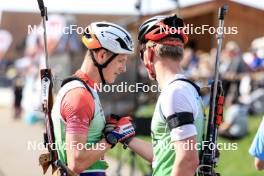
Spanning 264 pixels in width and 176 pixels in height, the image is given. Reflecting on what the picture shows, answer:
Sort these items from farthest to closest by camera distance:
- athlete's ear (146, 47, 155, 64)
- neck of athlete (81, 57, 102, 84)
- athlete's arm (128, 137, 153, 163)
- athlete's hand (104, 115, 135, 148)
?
1. athlete's arm (128, 137, 153, 163)
2. neck of athlete (81, 57, 102, 84)
3. athlete's hand (104, 115, 135, 148)
4. athlete's ear (146, 47, 155, 64)

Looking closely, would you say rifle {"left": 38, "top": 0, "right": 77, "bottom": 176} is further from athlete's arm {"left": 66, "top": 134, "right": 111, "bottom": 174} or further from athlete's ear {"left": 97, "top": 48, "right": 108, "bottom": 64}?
athlete's ear {"left": 97, "top": 48, "right": 108, "bottom": 64}

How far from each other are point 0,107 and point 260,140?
2394 centimetres

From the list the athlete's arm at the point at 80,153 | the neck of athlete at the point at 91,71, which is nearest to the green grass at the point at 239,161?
the neck of athlete at the point at 91,71

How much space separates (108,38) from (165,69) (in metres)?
0.64

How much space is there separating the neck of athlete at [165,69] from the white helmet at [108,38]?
50 cm

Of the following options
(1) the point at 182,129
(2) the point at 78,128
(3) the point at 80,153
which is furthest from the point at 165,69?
(3) the point at 80,153

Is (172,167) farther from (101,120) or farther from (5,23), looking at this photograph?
(5,23)

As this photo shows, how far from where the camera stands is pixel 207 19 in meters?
24.4

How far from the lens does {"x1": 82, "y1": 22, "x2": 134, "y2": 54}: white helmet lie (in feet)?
14.7

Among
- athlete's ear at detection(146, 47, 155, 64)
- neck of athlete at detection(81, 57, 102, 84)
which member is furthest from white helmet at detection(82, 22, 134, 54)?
athlete's ear at detection(146, 47, 155, 64)

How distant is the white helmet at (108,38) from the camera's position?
4469 mm

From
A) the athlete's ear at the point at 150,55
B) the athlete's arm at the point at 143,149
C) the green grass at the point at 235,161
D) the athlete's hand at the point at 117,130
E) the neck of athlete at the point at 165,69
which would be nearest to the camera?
the neck of athlete at the point at 165,69

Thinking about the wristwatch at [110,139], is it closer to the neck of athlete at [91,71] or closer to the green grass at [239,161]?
the neck of athlete at [91,71]

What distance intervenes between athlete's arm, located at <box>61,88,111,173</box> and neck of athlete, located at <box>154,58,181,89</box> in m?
0.51
